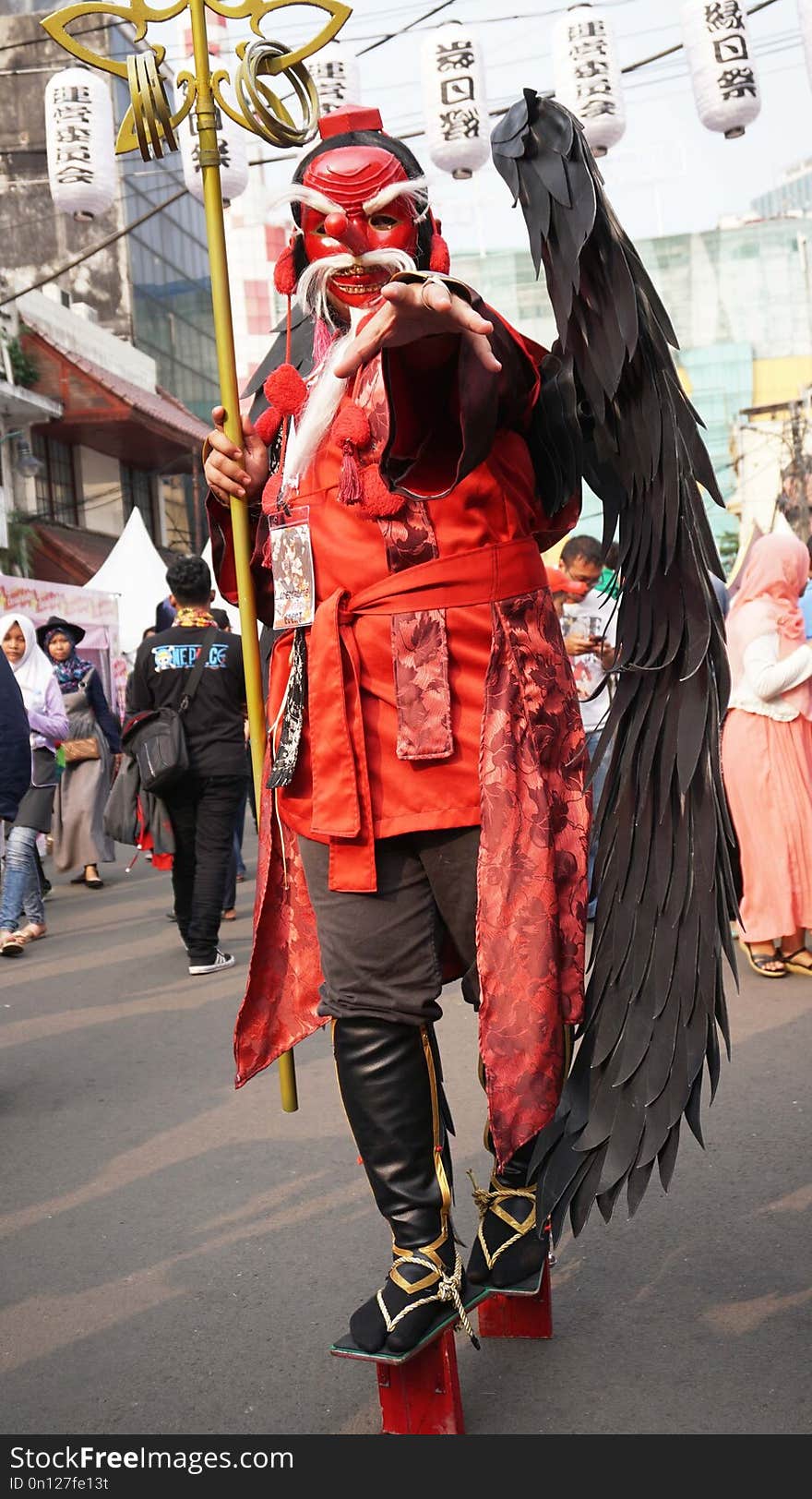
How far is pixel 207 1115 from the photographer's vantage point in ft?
15.0

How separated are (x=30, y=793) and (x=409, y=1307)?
21.0ft

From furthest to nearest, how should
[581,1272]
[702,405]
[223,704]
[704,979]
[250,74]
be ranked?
[702,405], [223,704], [581,1272], [250,74], [704,979]

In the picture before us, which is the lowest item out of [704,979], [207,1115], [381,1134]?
[207,1115]

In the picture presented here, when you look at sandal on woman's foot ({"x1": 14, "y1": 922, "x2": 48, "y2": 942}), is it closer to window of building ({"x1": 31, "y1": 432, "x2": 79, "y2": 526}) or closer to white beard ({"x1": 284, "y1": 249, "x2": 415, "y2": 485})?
white beard ({"x1": 284, "y1": 249, "x2": 415, "y2": 485})

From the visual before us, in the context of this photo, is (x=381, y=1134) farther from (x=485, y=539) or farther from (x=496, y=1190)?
(x=485, y=539)

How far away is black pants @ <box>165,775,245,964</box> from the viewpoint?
7.04 metres

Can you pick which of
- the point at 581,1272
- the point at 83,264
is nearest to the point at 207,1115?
the point at 581,1272

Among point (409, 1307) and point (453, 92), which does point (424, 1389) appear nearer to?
point (409, 1307)

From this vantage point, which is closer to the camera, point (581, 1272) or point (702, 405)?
point (581, 1272)

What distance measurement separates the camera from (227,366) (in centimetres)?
271

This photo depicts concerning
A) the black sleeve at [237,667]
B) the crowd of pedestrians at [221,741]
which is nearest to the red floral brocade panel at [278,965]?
the crowd of pedestrians at [221,741]

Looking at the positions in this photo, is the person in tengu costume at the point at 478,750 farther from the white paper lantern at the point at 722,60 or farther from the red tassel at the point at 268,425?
the white paper lantern at the point at 722,60

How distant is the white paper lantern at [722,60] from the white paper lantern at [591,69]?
0.74 metres

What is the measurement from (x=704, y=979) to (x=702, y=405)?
6116 cm
